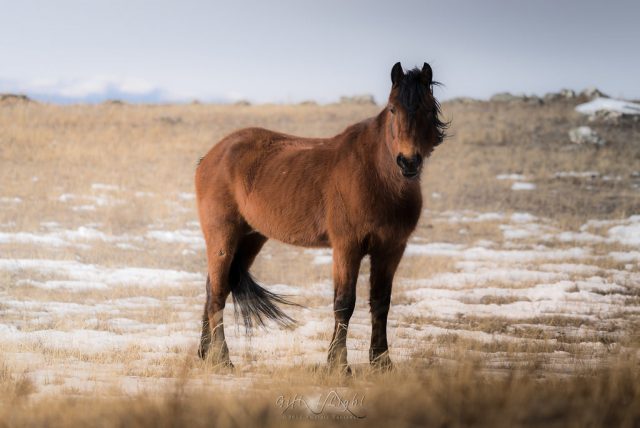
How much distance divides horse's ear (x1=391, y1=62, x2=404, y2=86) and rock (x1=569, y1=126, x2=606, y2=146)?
2205 centimetres

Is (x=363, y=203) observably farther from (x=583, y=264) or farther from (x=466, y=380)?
(x=583, y=264)

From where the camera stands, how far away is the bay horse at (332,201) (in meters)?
5.96

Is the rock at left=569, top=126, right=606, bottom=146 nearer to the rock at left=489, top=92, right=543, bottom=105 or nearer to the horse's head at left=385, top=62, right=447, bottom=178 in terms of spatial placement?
the rock at left=489, top=92, right=543, bottom=105

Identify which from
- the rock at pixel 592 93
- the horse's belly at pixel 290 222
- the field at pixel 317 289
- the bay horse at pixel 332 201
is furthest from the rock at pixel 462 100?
the horse's belly at pixel 290 222

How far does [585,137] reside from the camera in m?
26.5

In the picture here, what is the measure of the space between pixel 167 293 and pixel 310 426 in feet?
28.3

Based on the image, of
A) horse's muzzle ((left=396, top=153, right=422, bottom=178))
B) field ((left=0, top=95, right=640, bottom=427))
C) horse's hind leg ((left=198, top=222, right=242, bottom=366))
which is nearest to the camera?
field ((left=0, top=95, right=640, bottom=427))

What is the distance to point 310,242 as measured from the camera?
22.2ft

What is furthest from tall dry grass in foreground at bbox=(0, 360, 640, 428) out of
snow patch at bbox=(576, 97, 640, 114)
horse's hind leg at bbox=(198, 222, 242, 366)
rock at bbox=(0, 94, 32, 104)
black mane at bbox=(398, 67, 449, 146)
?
rock at bbox=(0, 94, 32, 104)

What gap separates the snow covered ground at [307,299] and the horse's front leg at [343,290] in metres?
0.63

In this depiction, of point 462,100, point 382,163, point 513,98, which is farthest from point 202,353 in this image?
point 462,100

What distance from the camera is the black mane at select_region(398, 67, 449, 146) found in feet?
19.0

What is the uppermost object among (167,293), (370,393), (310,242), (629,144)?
(629,144)

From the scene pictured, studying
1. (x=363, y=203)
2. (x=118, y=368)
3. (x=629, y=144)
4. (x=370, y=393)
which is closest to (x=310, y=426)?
(x=370, y=393)
